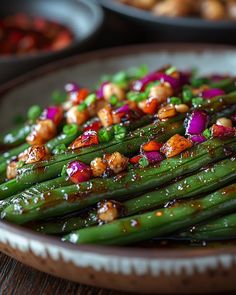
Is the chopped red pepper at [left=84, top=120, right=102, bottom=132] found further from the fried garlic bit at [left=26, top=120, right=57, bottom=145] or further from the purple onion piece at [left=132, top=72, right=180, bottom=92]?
the purple onion piece at [left=132, top=72, right=180, bottom=92]

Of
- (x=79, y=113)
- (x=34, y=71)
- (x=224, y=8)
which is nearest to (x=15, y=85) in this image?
(x=34, y=71)

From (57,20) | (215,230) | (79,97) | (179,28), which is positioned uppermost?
(79,97)

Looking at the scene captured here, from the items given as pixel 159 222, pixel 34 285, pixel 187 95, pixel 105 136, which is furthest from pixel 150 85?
pixel 34 285

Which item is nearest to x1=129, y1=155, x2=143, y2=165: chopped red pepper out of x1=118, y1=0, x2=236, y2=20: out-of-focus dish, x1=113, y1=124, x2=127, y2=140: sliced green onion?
x1=113, y1=124, x2=127, y2=140: sliced green onion

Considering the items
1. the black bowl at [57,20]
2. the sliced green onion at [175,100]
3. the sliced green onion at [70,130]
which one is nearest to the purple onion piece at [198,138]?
the sliced green onion at [175,100]

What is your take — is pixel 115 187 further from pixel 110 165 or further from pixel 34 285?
pixel 34 285

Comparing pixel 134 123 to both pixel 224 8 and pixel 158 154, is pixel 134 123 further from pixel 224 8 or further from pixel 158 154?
pixel 224 8
